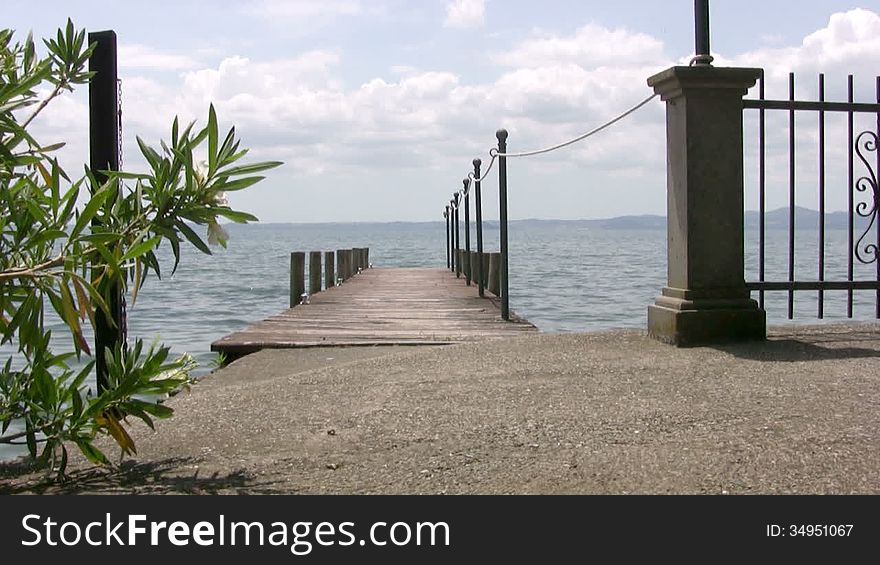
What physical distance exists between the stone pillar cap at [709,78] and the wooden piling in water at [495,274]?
839 cm

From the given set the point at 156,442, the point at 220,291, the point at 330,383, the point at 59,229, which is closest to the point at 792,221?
the point at 330,383

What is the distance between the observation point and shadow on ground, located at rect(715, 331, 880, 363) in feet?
19.2

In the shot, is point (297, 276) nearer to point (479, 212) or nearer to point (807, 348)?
point (479, 212)

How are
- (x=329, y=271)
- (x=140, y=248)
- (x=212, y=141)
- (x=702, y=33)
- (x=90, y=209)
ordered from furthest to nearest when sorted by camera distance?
(x=329, y=271)
(x=702, y=33)
(x=212, y=141)
(x=140, y=248)
(x=90, y=209)

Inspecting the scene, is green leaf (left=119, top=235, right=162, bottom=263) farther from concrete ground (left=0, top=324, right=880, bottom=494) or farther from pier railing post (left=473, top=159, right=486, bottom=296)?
pier railing post (left=473, top=159, right=486, bottom=296)

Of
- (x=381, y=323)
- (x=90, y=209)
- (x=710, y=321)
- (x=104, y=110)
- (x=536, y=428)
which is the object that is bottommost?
(x=381, y=323)

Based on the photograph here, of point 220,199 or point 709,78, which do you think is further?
point 709,78

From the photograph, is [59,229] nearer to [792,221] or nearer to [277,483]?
[277,483]

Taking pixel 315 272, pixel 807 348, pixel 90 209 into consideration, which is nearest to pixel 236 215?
pixel 90 209

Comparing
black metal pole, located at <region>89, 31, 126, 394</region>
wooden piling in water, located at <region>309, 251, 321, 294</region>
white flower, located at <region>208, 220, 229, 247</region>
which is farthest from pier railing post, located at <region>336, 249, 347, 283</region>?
white flower, located at <region>208, 220, 229, 247</region>

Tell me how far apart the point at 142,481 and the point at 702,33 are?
464cm

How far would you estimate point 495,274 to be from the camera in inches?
585

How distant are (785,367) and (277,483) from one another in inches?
123

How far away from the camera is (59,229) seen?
130 inches
